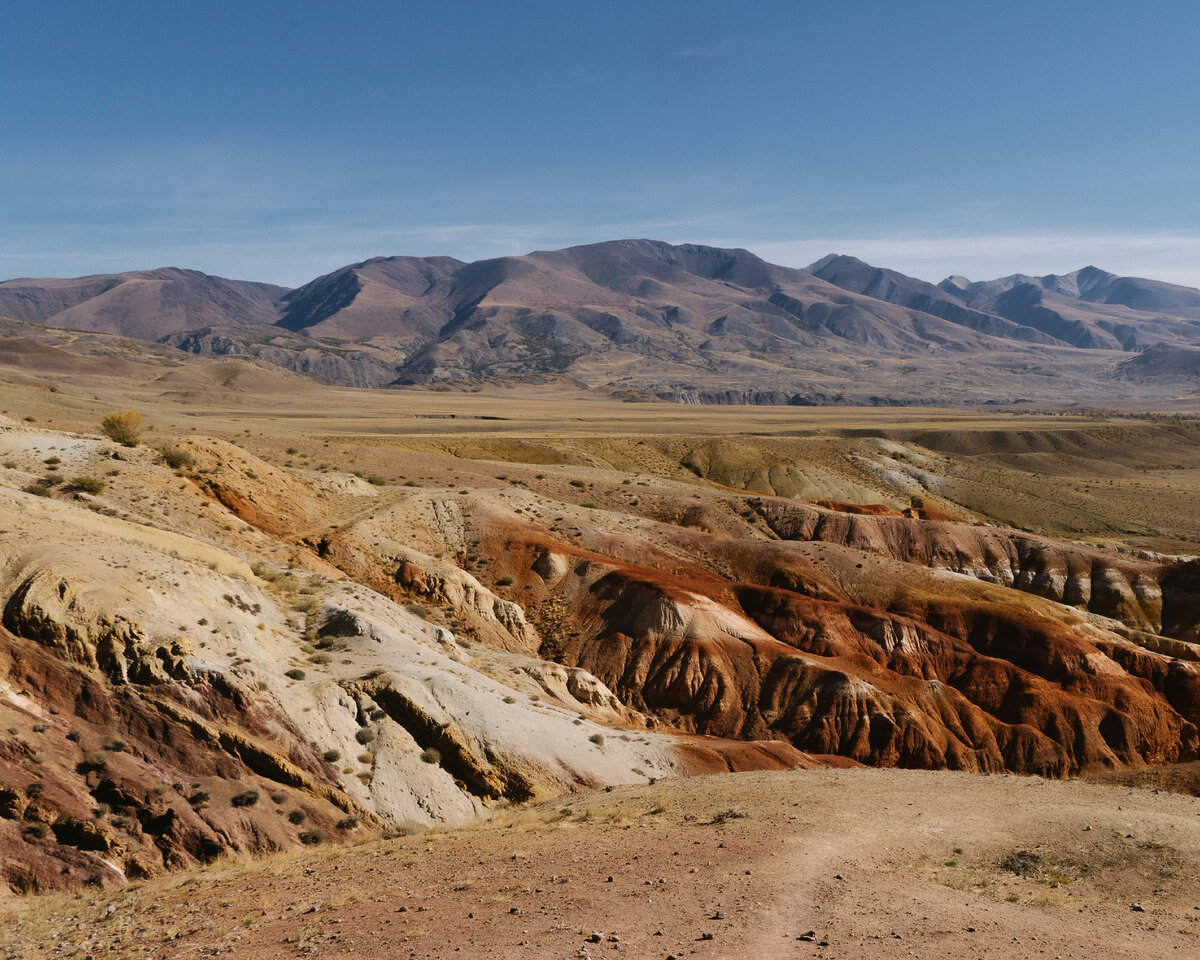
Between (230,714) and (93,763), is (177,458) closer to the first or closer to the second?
(230,714)

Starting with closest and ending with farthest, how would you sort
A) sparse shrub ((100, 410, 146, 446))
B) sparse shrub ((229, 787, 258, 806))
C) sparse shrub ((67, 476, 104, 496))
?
sparse shrub ((229, 787, 258, 806)), sparse shrub ((67, 476, 104, 496)), sparse shrub ((100, 410, 146, 446))

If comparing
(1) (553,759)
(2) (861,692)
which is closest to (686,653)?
(2) (861,692)

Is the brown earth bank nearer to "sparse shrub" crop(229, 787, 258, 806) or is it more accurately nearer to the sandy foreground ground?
"sparse shrub" crop(229, 787, 258, 806)

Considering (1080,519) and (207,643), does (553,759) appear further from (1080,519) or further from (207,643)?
(1080,519)

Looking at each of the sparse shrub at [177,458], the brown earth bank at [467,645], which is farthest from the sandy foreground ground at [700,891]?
the sparse shrub at [177,458]

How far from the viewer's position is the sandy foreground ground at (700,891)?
13930mm

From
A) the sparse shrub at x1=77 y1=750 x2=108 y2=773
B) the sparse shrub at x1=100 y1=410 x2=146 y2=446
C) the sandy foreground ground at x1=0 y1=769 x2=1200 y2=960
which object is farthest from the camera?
the sparse shrub at x1=100 y1=410 x2=146 y2=446

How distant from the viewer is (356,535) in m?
40.3

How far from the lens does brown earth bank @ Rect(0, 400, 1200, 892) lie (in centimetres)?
1945

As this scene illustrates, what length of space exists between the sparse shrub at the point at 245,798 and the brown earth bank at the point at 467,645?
0.15 metres

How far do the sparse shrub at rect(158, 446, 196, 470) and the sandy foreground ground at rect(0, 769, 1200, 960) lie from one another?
27.0 metres

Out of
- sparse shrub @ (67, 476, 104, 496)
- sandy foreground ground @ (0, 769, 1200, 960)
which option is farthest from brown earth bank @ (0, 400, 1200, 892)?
sandy foreground ground @ (0, 769, 1200, 960)

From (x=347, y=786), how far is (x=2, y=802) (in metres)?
7.81

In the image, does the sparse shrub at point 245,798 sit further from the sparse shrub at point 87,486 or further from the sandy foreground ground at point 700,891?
the sparse shrub at point 87,486
